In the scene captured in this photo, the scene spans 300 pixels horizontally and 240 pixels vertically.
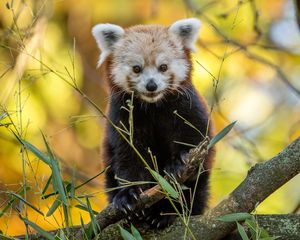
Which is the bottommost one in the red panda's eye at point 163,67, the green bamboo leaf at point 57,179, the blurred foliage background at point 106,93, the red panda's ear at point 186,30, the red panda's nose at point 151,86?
the blurred foliage background at point 106,93

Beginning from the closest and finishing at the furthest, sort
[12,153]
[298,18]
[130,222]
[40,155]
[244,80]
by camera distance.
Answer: [40,155] < [130,222] < [298,18] < [12,153] < [244,80]

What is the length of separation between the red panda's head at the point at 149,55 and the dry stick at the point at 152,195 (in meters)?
0.85

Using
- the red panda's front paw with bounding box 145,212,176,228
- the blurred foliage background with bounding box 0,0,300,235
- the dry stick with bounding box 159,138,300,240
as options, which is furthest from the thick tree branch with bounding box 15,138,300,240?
the blurred foliage background with bounding box 0,0,300,235

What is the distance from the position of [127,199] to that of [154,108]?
0.66 meters

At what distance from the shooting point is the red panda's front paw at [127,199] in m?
3.13

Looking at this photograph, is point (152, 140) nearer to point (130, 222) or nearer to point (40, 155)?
point (130, 222)

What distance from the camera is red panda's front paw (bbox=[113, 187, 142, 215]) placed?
123 inches

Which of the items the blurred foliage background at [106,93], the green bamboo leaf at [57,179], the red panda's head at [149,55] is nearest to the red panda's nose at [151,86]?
the red panda's head at [149,55]

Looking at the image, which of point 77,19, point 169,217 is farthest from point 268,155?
point 169,217

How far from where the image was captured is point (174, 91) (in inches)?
147

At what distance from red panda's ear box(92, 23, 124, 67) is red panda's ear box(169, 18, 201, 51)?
330 mm

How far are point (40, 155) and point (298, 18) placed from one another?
169 cm

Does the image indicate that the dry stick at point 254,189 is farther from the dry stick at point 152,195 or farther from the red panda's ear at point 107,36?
the red panda's ear at point 107,36

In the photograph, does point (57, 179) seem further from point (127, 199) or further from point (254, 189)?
point (254, 189)
